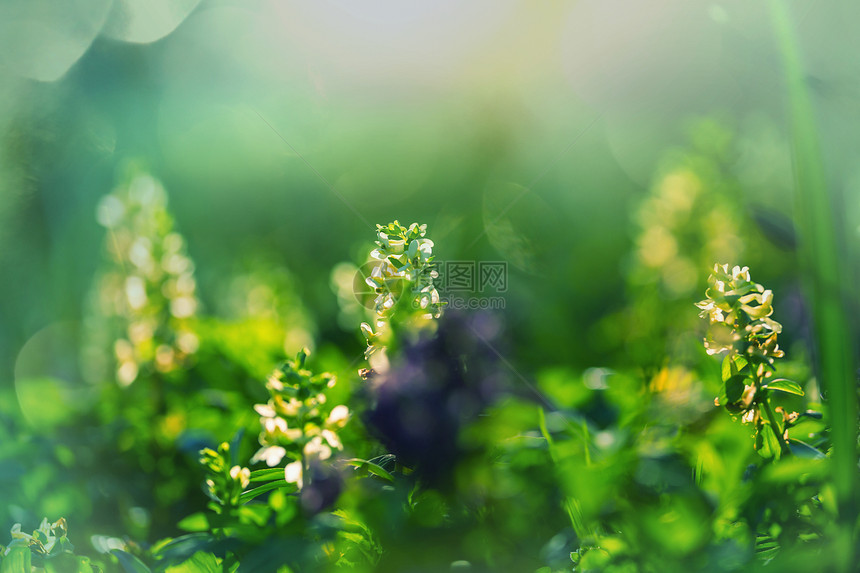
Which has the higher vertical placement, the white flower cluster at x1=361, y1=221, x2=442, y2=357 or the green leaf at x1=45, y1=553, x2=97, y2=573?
the white flower cluster at x1=361, y1=221, x2=442, y2=357

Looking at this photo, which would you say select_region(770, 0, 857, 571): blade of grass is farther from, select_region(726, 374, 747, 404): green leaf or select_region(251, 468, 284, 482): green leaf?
select_region(251, 468, 284, 482): green leaf

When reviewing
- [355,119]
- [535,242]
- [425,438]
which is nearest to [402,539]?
[425,438]

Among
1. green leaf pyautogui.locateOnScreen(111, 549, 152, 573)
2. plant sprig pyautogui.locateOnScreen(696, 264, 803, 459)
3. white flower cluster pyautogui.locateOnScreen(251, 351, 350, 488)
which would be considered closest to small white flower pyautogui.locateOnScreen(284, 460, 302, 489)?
white flower cluster pyautogui.locateOnScreen(251, 351, 350, 488)

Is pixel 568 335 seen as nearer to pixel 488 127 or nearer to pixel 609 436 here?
pixel 609 436

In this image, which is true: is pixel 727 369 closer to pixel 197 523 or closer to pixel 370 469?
pixel 370 469

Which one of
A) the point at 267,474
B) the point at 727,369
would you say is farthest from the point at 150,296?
the point at 727,369
